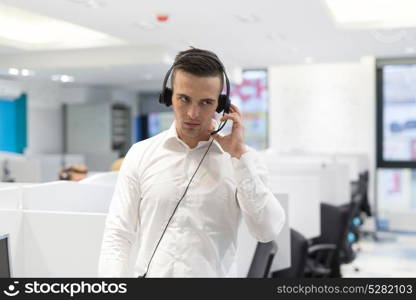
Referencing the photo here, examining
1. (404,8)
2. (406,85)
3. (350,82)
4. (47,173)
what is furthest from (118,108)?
(404,8)

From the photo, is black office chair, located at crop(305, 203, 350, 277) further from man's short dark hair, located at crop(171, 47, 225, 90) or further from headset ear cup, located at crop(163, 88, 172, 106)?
man's short dark hair, located at crop(171, 47, 225, 90)

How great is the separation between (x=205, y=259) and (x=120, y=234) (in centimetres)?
22

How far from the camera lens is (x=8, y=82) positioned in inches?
358

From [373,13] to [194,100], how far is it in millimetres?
5794

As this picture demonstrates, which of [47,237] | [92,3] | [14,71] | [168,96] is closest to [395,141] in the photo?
[92,3]

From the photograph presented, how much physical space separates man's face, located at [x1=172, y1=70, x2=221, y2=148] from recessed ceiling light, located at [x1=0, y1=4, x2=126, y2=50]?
230 inches

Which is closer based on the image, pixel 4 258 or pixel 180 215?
pixel 180 215

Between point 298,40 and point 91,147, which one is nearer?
point 298,40

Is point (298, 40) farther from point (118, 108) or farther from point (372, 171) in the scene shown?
point (118, 108)

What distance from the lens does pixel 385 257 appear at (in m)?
6.43

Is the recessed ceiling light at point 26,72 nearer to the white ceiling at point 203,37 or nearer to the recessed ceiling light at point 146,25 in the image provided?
the white ceiling at point 203,37

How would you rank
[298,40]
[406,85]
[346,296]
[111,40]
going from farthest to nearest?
[406,85], [111,40], [298,40], [346,296]

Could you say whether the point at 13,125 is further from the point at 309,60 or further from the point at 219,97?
the point at 219,97

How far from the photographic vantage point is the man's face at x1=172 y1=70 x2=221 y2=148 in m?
1.31
